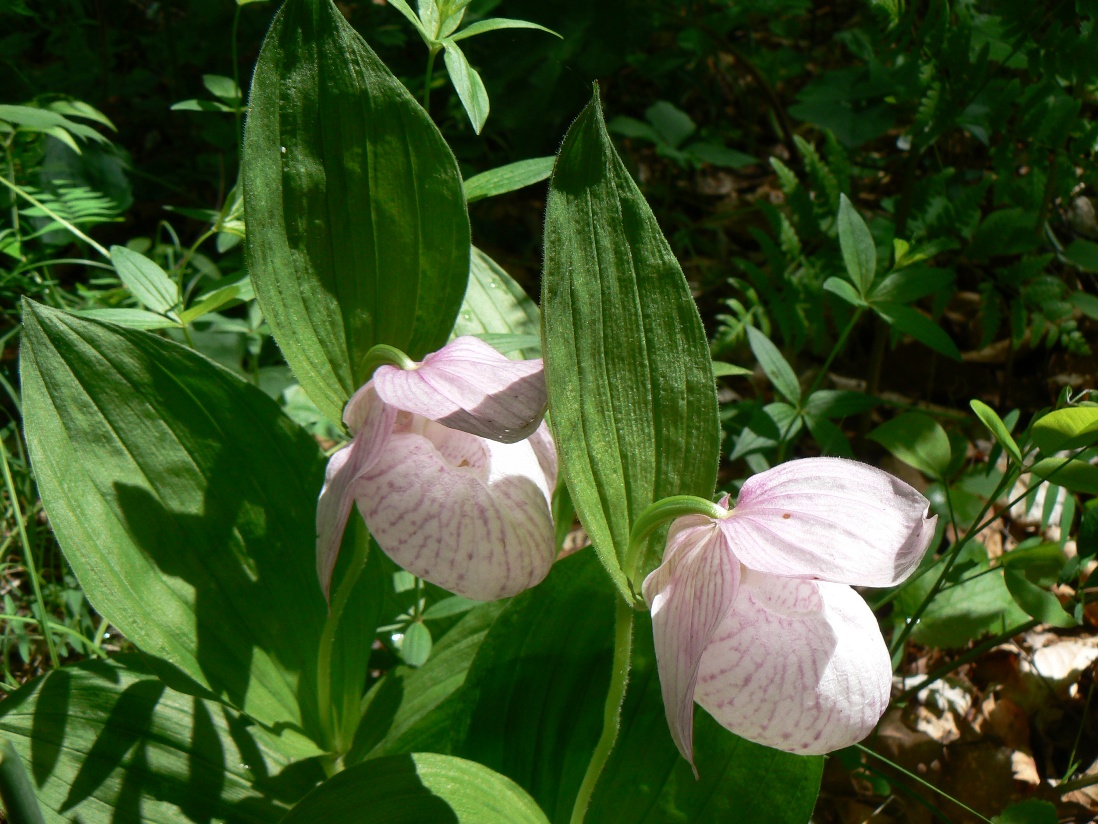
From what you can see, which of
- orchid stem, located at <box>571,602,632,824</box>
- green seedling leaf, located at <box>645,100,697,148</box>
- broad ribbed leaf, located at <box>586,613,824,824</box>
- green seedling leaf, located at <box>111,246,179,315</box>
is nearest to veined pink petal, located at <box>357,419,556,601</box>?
orchid stem, located at <box>571,602,632,824</box>

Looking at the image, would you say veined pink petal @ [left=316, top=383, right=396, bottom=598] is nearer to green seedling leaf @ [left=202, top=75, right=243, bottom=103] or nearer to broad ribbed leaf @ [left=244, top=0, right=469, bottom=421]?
broad ribbed leaf @ [left=244, top=0, right=469, bottom=421]

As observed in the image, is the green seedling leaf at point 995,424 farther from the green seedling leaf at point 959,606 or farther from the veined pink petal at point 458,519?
the veined pink petal at point 458,519

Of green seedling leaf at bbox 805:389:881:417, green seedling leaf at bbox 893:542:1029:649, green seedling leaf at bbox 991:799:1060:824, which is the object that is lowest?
green seedling leaf at bbox 991:799:1060:824

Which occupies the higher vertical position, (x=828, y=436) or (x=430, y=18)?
(x=430, y=18)

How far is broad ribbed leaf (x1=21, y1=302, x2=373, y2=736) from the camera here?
1.01 metres

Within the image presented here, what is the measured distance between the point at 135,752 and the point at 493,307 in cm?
77

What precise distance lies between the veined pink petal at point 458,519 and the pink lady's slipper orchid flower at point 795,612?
17 cm

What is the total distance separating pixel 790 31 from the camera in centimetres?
275

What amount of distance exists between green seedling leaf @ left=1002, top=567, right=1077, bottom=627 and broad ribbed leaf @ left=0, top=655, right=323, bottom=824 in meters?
0.93

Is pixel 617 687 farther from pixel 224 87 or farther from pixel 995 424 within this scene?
pixel 224 87

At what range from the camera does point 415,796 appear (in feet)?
2.85

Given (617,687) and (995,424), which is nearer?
(617,687)

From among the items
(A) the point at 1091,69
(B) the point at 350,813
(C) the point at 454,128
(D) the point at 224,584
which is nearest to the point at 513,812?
(B) the point at 350,813

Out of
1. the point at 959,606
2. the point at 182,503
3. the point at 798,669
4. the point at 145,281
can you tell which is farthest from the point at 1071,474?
the point at 145,281
